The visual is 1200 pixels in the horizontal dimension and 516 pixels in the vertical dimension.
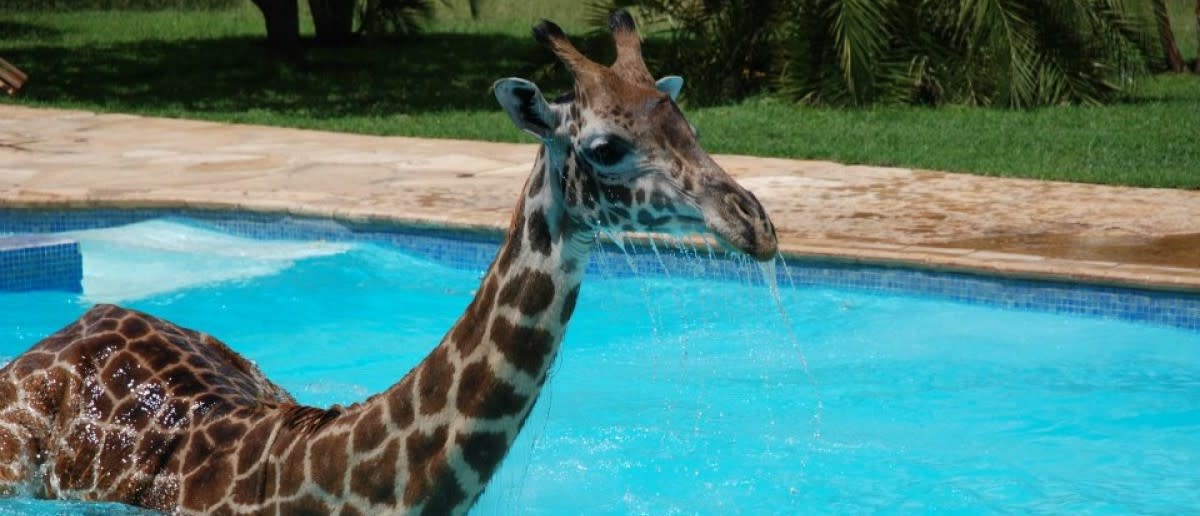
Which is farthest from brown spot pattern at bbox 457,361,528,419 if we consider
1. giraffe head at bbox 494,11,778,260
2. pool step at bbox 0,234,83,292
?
pool step at bbox 0,234,83,292

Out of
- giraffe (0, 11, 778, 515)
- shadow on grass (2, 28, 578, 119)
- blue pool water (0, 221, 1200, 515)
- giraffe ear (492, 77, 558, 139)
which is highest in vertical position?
giraffe ear (492, 77, 558, 139)

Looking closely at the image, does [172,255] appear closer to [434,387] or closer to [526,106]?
[434,387]

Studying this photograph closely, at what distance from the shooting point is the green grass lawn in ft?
36.7

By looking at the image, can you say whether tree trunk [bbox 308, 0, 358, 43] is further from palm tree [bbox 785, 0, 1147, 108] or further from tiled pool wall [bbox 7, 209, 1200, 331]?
tiled pool wall [bbox 7, 209, 1200, 331]

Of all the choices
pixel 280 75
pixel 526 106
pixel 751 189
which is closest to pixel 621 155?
pixel 526 106

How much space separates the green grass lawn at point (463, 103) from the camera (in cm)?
1120

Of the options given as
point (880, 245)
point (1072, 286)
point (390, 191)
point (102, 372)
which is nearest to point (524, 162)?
point (390, 191)

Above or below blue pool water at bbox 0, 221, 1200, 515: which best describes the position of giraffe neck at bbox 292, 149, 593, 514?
above

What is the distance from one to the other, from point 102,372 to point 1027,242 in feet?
17.3

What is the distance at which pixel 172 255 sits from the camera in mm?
9422

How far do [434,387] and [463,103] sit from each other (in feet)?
37.2

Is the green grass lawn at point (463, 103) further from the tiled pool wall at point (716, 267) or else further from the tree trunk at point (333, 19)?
the tiled pool wall at point (716, 267)

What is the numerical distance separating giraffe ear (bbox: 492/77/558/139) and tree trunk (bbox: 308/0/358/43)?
53.9 feet

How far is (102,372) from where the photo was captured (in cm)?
459
